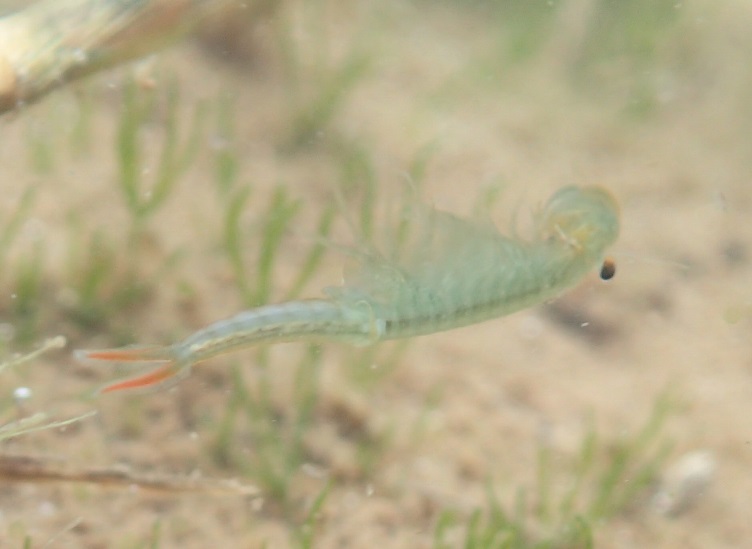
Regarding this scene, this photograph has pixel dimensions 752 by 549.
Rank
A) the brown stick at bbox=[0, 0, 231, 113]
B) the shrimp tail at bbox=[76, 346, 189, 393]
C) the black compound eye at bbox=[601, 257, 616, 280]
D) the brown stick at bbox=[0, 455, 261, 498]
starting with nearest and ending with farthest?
the shrimp tail at bbox=[76, 346, 189, 393] → the brown stick at bbox=[0, 455, 261, 498] → the black compound eye at bbox=[601, 257, 616, 280] → the brown stick at bbox=[0, 0, 231, 113]

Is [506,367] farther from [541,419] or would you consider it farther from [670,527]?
[670,527]

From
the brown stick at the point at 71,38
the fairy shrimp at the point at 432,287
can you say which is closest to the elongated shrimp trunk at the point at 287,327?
the fairy shrimp at the point at 432,287

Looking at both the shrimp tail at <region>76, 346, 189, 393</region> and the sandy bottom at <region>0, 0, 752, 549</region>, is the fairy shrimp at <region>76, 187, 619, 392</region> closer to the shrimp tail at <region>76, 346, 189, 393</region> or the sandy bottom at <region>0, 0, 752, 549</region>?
the shrimp tail at <region>76, 346, 189, 393</region>

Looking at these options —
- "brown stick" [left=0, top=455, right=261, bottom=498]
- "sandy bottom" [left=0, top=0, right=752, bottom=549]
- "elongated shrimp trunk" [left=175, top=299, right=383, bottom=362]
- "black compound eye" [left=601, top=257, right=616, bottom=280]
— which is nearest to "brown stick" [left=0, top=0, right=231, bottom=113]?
"sandy bottom" [left=0, top=0, right=752, bottom=549]

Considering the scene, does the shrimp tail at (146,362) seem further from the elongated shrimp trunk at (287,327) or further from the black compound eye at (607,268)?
the black compound eye at (607,268)

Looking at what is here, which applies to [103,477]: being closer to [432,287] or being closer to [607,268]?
[432,287]

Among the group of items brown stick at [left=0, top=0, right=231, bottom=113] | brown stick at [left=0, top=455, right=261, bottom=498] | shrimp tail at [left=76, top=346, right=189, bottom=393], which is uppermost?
brown stick at [left=0, top=0, right=231, bottom=113]
